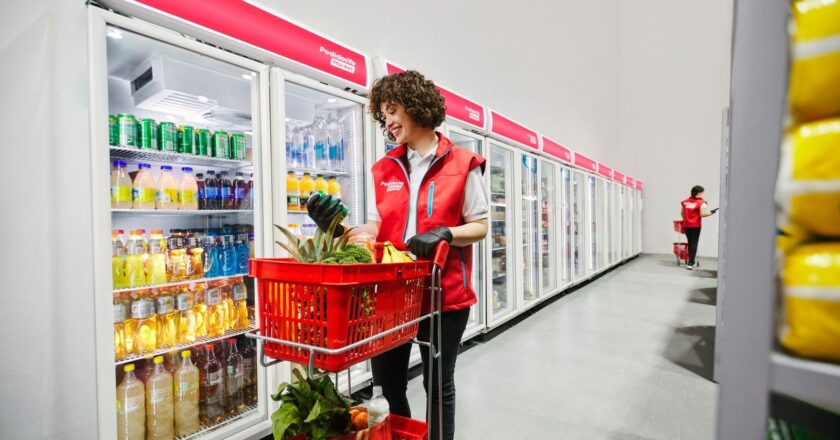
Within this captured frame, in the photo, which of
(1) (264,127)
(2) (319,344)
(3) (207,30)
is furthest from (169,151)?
(2) (319,344)

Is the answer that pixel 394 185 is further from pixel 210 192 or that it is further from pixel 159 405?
pixel 159 405

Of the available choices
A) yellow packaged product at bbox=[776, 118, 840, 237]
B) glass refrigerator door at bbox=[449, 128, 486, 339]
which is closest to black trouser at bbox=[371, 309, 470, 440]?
yellow packaged product at bbox=[776, 118, 840, 237]

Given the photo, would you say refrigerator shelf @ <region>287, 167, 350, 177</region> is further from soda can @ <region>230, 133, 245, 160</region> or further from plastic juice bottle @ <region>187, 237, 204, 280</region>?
plastic juice bottle @ <region>187, 237, 204, 280</region>

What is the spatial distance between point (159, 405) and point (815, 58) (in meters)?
2.82

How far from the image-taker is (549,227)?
271 inches

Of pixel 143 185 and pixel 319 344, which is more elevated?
pixel 143 185

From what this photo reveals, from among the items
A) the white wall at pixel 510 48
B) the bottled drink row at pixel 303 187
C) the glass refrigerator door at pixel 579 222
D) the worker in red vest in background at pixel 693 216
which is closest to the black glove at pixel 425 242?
the bottled drink row at pixel 303 187

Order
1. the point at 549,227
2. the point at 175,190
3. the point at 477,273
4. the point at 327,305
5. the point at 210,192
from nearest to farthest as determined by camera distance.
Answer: the point at 327,305
the point at 175,190
the point at 210,192
the point at 477,273
the point at 549,227

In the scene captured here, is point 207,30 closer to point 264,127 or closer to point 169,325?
point 264,127

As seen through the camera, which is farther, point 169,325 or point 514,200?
point 514,200

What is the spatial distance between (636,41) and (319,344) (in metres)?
16.8

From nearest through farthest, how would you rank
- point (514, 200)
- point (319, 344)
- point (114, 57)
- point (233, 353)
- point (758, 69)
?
1. point (758, 69)
2. point (319, 344)
3. point (114, 57)
4. point (233, 353)
5. point (514, 200)

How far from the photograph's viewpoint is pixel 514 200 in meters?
5.23

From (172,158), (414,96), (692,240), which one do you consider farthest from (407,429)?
(692,240)
